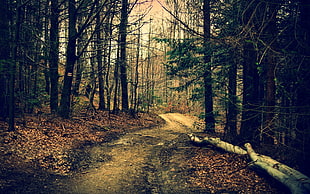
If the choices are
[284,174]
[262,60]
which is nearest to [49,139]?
[284,174]

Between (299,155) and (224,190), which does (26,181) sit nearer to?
(224,190)

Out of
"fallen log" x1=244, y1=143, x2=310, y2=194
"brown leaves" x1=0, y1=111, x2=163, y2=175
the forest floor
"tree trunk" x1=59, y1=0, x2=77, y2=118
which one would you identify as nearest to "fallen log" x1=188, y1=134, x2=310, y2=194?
"fallen log" x1=244, y1=143, x2=310, y2=194

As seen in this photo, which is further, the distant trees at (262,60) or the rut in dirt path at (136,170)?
the rut in dirt path at (136,170)

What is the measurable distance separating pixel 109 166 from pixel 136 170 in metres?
1.15

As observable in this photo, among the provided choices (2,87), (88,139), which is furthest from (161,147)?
(2,87)

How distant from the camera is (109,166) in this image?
7.79 meters

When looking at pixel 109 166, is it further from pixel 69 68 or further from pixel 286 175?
pixel 69 68

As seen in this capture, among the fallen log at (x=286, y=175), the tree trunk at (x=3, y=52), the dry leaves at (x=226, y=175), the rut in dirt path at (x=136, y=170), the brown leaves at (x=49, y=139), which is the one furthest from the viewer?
the tree trunk at (x=3, y=52)

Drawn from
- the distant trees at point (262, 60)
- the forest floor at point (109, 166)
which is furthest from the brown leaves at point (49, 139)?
the distant trees at point (262, 60)

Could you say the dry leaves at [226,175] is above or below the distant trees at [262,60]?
below

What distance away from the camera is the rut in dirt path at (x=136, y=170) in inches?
233

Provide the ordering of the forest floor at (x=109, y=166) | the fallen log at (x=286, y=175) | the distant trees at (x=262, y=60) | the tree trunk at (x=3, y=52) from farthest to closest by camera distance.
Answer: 1. the tree trunk at (x=3, y=52)
2. the forest floor at (x=109, y=166)
3. the distant trees at (x=262, y=60)
4. the fallen log at (x=286, y=175)

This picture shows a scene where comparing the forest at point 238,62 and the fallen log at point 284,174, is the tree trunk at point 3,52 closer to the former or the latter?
the forest at point 238,62

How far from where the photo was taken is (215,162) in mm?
7512
